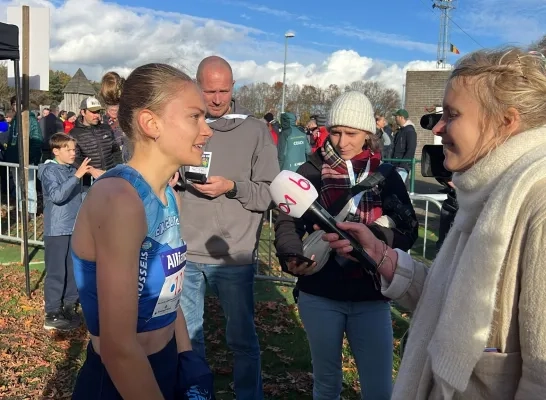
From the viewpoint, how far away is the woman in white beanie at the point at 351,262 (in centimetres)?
286

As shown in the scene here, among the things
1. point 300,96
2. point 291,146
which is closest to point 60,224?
point 291,146

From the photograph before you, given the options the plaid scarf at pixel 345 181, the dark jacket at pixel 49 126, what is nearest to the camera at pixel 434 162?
the plaid scarf at pixel 345 181

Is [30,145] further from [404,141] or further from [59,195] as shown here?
[404,141]

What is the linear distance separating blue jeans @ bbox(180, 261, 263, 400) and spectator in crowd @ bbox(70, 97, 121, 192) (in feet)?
7.79

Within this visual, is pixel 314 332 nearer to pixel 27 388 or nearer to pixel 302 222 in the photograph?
pixel 302 222

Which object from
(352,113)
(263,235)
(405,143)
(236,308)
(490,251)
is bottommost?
(263,235)

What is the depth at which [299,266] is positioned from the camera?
Answer: 2.66m

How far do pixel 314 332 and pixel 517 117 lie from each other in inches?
70.1

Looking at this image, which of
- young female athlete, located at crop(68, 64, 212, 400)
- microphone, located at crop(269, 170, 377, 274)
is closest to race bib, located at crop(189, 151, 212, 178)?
microphone, located at crop(269, 170, 377, 274)

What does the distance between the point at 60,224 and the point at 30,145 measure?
6841 mm

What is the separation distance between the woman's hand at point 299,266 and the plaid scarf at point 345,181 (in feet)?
1.26

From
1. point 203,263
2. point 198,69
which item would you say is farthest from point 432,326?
point 198,69

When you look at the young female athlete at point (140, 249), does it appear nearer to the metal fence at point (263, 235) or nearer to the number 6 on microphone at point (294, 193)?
the number 6 on microphone at point (294, 193)

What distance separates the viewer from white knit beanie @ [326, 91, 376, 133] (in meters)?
2.91
